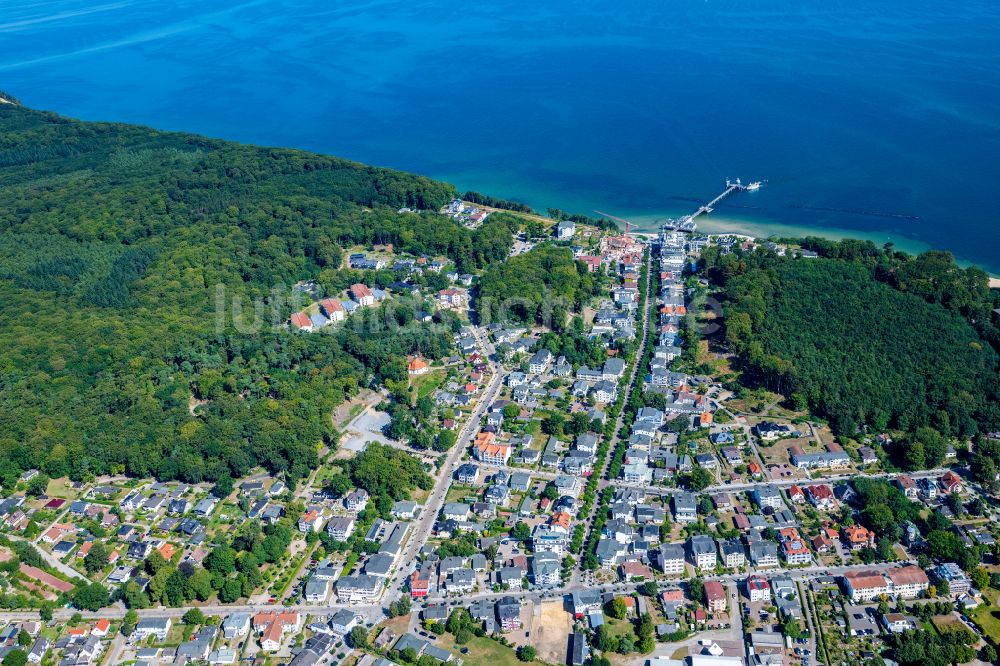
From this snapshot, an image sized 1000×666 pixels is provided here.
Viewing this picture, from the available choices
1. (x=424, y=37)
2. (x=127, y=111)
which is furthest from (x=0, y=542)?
(x=424, y=37)

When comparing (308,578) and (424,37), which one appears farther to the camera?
(424,37)

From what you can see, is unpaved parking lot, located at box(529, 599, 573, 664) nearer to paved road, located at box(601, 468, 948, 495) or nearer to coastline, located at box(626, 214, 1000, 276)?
paved road, located at box(601, 468, 948, 495)

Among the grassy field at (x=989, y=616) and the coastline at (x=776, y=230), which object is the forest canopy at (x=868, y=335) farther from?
the grassy field at (x=989, y=616)

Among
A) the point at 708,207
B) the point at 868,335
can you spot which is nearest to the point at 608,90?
the point at 708,207

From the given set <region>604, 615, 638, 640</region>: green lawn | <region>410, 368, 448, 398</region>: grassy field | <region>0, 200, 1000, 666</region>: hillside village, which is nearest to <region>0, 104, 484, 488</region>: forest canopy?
<region>410, 368, 448, 398</region>: grassy field

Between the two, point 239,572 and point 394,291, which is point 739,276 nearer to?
point 394,291

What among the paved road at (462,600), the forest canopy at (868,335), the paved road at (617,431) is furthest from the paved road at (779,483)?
the paved road at (462,600)

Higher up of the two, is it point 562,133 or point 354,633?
point 562,133

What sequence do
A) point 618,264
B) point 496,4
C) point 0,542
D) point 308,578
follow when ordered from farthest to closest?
point 496,4 < point 618,264 < point 0,542 < point 308,578
